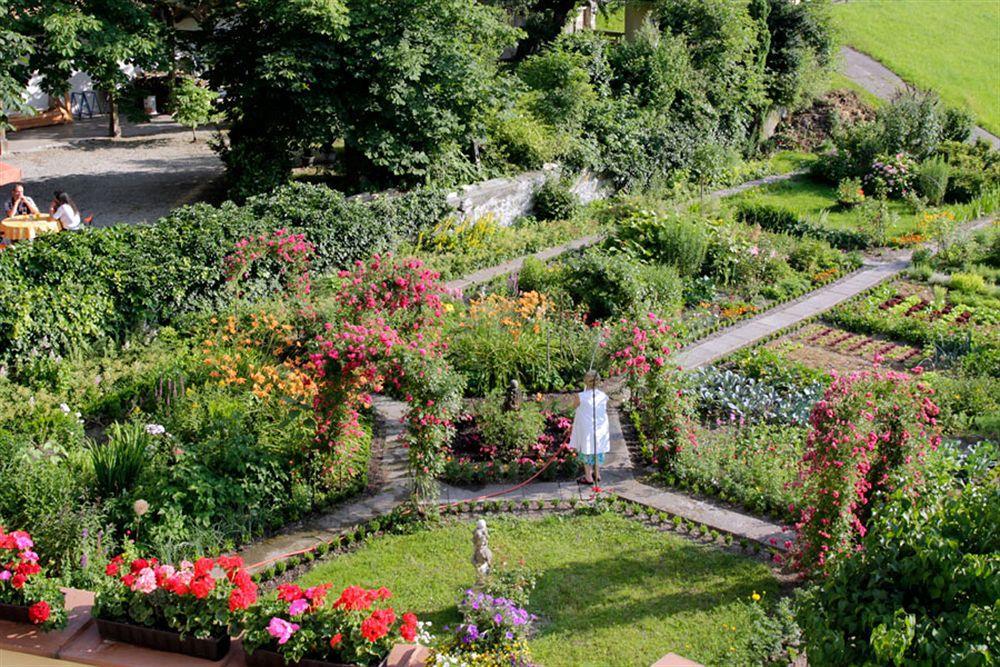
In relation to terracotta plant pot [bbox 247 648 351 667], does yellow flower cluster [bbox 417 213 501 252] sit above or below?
above

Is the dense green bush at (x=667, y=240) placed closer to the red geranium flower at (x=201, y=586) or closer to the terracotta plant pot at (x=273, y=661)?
the red geranium flower at (x=201, y=586)

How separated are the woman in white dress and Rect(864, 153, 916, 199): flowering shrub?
13.3 m

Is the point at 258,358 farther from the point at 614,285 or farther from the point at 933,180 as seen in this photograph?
the point at 933,180

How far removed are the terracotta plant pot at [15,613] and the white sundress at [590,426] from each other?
202 inches

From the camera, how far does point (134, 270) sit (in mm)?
11875

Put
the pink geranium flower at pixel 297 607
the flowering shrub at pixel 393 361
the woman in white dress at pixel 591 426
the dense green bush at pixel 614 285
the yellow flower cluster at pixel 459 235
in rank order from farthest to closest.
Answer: the yellow flower cluster at pixel 459 235 < the dense green bush at pixel 614 285 < the woman in white dress at pixel 591 426 < the flowering shrub at pixel 393 361 < the pink geranium flower at pixel 297 607

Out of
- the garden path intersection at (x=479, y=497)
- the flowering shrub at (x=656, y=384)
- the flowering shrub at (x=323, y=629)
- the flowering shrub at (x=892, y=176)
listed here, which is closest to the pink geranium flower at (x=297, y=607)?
the flowering shrub at (x=323, y=629)

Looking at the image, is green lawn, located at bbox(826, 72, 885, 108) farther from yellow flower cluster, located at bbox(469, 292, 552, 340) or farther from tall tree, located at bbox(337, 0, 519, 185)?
yellow flower cluster, located at bbox(469, 292, 552, 340)

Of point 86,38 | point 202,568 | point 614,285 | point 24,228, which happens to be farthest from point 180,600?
point 86,38

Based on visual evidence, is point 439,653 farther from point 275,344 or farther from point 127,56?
point 127,56

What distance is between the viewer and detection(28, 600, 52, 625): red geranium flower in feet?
20.2

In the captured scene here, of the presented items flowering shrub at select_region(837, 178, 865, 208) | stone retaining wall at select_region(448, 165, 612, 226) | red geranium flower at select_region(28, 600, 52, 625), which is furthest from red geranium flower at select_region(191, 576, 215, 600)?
flowering shrub at select_region(837, 178, 865, 208)

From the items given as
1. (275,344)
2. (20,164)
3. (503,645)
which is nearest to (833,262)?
(275,344)

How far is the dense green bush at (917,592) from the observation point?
451 cm
